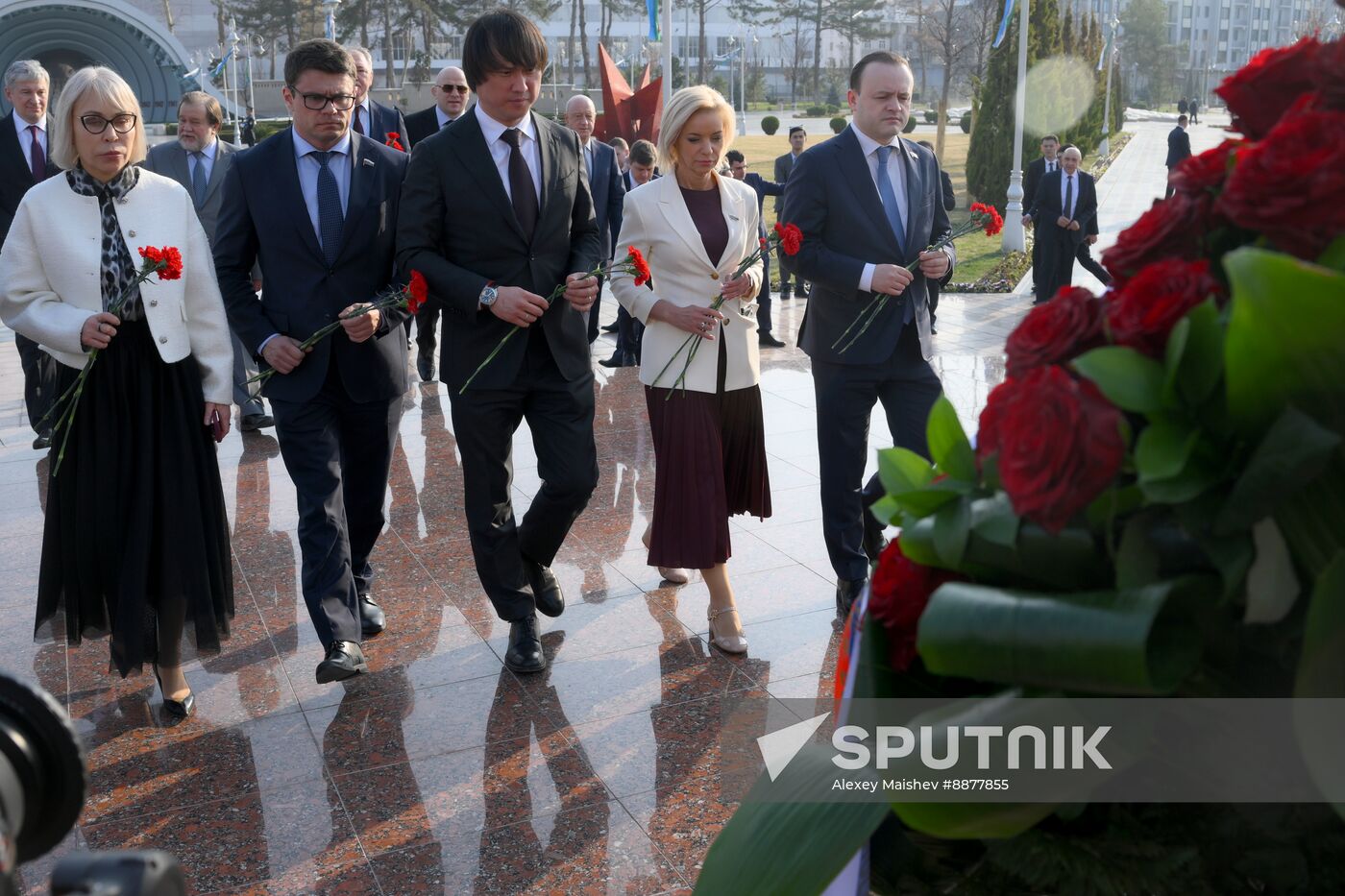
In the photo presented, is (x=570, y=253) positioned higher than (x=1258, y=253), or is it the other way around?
(x=1258, y=253)

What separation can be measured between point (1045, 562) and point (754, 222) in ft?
13.3

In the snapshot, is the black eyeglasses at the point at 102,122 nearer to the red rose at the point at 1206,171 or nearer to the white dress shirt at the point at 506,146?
the white dress shirt at the point at 506,146

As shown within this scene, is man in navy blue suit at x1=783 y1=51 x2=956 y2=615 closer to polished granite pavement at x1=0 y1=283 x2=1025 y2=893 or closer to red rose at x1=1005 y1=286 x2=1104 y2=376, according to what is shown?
polished granite pavement at x1=0 y1=283 x2=1025 y2=893

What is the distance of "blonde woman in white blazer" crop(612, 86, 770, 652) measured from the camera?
4699mm

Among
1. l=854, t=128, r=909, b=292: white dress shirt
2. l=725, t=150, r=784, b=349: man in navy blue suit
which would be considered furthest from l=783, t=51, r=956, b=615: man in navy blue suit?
l=725, t=150, r=784, b=349: man in navy blue suit

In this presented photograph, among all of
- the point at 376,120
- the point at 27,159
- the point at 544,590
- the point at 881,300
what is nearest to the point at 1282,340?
the point at 881,300

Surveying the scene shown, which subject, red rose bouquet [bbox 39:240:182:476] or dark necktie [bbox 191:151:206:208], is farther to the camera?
dark necktie [bbox 191:151:206:208]

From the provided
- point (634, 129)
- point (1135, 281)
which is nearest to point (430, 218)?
point (1135, 281)

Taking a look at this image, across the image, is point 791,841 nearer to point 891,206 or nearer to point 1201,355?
point 1201,355

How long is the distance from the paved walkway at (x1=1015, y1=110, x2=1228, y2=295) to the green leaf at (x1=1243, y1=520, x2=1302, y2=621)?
11831 millimetres

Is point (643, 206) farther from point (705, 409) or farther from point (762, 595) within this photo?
point (762, 595)

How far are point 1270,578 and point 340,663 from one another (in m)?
3.76

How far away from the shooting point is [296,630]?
5.03m

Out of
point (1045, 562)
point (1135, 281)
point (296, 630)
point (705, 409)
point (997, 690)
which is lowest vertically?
point (296, 630)
